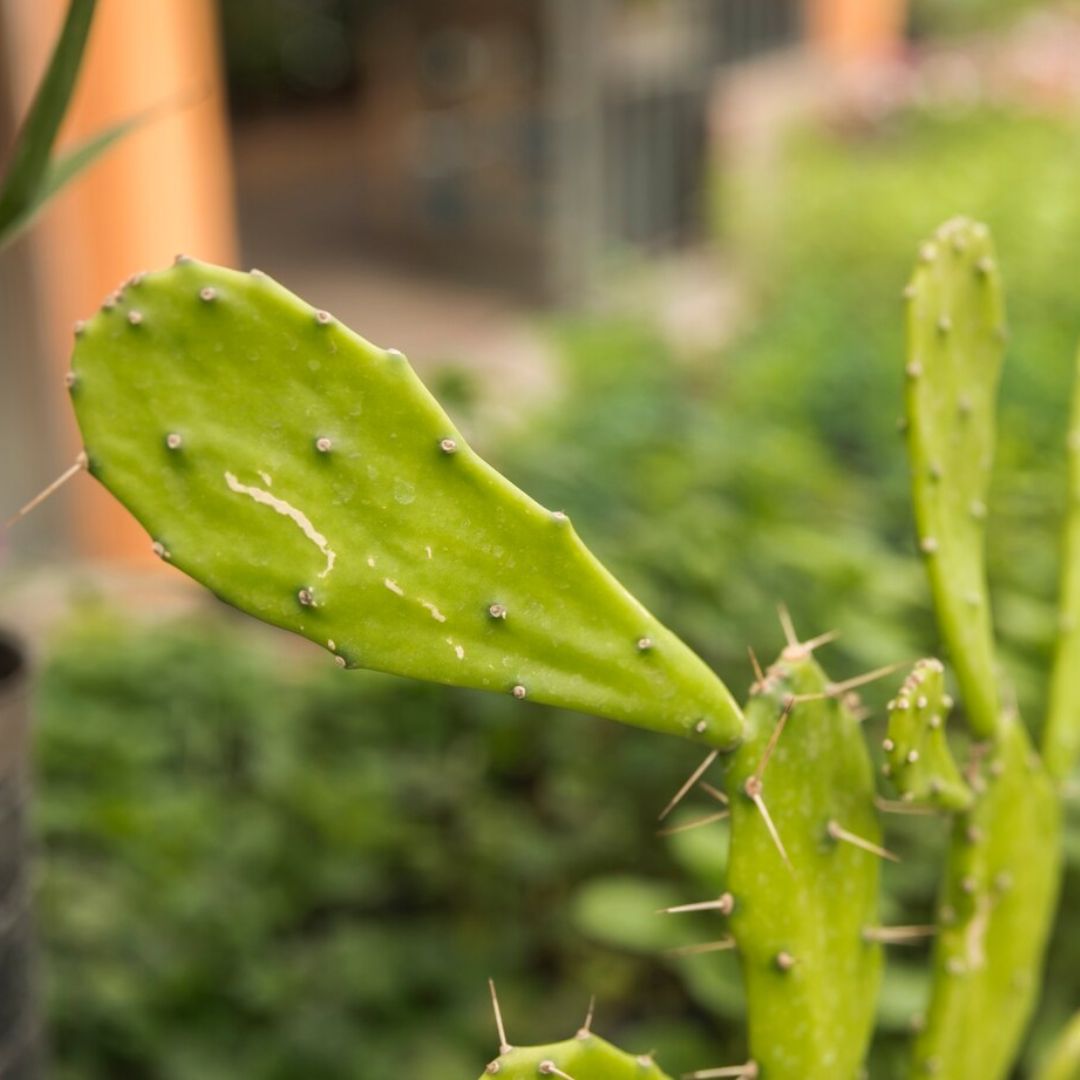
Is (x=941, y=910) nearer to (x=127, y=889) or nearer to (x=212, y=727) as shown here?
(x=127, y=889)

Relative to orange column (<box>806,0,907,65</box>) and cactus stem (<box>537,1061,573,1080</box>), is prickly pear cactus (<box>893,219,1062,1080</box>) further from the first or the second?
orange column (<box>806,0,907,65</box>)

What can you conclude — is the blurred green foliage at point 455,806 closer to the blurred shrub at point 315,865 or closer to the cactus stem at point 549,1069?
the blurred shrub at point 315,865

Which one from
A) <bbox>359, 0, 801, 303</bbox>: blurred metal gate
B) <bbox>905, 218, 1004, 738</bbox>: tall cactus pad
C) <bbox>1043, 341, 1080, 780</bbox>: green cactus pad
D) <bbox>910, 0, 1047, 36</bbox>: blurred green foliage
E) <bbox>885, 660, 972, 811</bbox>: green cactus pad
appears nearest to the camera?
<bbox>885, 660, 972, 811</bbox>: green cactus pad

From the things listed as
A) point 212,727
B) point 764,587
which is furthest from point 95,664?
point 764,587

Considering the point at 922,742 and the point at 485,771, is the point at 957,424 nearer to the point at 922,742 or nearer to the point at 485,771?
the point at 922,742

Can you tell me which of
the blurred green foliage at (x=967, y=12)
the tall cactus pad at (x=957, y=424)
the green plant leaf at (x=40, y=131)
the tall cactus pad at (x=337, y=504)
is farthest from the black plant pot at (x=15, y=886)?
the blurred green foliage at (x=967, y=12)

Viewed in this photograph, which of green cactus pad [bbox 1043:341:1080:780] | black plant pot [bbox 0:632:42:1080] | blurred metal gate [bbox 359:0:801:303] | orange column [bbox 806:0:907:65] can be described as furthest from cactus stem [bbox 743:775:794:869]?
orange column [bbox 806:0:907:65]

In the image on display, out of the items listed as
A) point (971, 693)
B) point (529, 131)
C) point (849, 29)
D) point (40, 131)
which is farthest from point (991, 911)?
→ point (849, 29)
